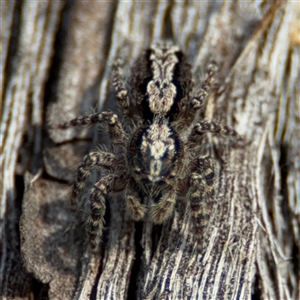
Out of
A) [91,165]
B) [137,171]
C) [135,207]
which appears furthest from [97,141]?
[135,207]

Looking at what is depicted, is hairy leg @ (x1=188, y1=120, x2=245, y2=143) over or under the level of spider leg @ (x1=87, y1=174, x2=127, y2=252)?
over

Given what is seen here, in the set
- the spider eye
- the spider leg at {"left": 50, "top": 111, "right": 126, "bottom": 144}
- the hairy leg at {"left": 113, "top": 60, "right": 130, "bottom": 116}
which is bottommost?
the spider eye

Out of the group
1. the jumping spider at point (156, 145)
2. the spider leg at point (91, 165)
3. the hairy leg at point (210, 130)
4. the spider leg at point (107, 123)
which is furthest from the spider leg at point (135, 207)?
the hairy leg at point (210, 130)

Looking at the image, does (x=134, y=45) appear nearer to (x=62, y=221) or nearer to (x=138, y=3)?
(x=138, y=3)

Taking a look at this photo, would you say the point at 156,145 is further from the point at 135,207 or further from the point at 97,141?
the point at 97,141

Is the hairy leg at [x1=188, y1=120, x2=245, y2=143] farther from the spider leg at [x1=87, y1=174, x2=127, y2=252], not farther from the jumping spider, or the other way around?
the spider leg at [x1=87, y1=174, x2=127, y2=252]

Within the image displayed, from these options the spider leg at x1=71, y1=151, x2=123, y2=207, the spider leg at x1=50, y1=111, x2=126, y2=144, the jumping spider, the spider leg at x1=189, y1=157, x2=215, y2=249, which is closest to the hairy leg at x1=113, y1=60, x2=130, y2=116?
the jumping spider
